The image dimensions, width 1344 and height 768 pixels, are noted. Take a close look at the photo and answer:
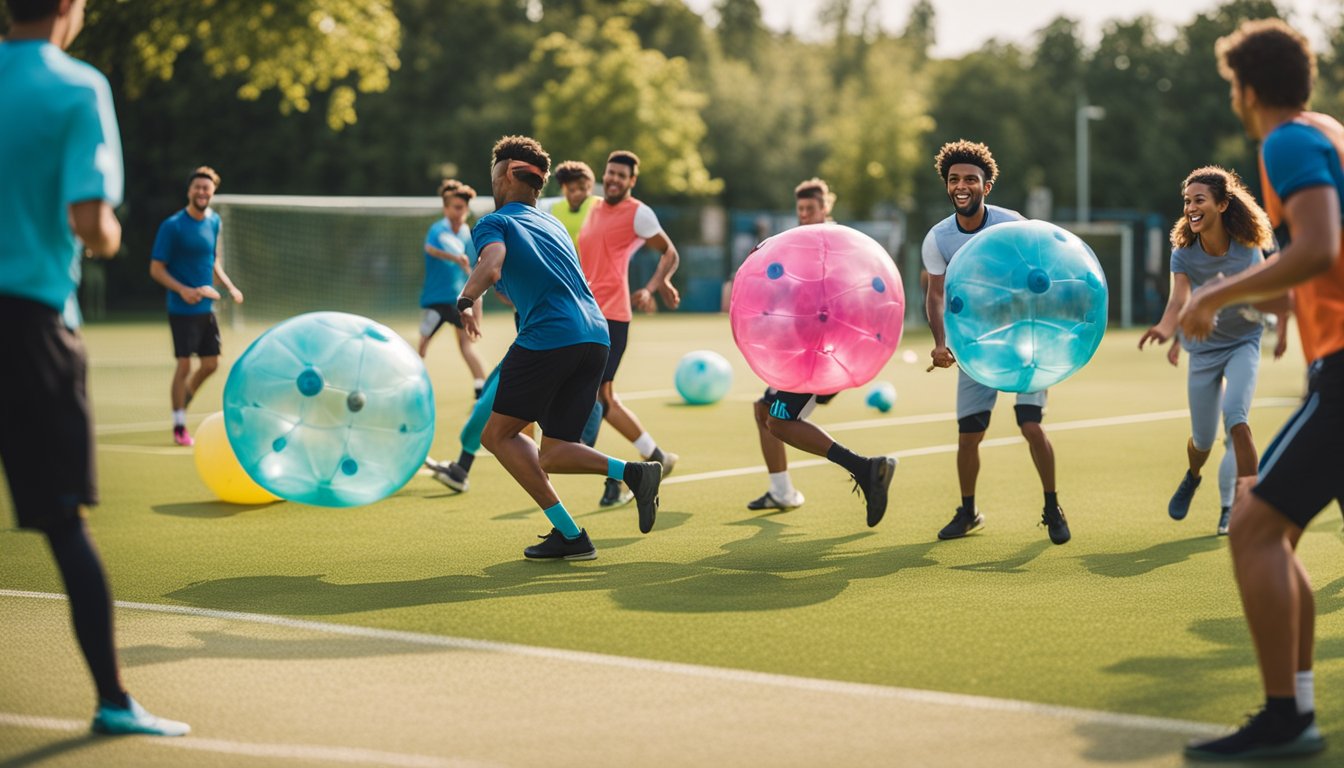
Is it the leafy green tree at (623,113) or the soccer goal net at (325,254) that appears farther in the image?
the leafy green tree at (623,113)

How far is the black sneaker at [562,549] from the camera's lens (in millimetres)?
8031

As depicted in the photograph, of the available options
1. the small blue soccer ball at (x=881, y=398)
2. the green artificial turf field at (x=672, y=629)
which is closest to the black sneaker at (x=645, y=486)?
the green artificial turf field at (x=672, y=629)

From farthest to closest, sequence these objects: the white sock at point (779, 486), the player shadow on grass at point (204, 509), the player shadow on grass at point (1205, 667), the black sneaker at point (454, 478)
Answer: the black sneaker at point (454, 478) < the white sock at point (779, 486) < the player shadow on grass at point (204, 509) < the player shadow on grass at point (1205, 667)

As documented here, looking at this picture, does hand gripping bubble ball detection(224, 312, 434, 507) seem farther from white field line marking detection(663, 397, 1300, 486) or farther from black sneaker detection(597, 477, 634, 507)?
white field line marking detection(663, 397, 1300, 486)

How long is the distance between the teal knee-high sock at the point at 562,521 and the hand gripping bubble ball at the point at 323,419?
2.44ft

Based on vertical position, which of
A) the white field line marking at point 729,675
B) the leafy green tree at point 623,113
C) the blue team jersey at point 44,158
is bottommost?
the white field line marking at point 729,675

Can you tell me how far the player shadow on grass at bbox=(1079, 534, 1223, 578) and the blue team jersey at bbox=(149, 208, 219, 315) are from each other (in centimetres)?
863

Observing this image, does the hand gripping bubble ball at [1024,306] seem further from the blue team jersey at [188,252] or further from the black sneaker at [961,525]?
the blue team jersey at [188,252]

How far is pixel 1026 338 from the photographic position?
7.58 m

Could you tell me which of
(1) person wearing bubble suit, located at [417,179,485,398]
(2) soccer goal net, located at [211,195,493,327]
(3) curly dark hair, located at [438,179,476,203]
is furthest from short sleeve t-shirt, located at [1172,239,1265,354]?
(2) soccer goal net, located at [211,195,493,327]

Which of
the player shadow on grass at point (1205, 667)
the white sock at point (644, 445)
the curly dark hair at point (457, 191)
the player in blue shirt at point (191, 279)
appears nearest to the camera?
the player shadow on grass at point (1205, 667)

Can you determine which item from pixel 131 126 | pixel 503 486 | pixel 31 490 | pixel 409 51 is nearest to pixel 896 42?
pixel 409 51

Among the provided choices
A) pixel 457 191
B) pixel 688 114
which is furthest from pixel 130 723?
pixel 688 114

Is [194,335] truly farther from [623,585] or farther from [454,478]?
[623,585]
